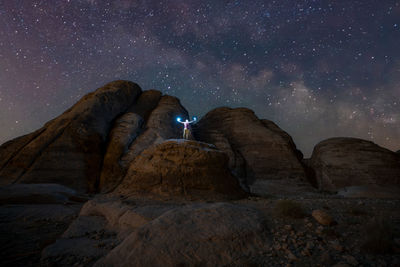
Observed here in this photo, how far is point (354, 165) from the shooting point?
2017cm

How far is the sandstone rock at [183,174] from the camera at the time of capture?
9.15 m

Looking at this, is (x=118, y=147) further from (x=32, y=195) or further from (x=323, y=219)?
(x=323, y=219)

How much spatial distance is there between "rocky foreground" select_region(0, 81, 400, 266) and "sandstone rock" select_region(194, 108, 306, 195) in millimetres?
145

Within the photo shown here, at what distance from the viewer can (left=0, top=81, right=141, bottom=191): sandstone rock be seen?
14242mm

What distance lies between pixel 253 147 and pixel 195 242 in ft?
69.4

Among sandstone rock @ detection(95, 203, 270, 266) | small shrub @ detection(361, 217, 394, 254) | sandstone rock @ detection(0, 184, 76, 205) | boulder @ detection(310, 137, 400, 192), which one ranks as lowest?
sandstone rock @ detection(0, 184, 76, 205)

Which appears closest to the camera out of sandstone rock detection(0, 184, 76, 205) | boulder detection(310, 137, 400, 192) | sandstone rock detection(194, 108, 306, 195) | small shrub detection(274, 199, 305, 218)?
small shrub detection(274, 199, 305, 218)

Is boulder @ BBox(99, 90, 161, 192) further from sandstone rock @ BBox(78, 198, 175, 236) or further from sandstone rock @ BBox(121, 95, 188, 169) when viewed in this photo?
sandstone rock @ BBox(78, 198, 175, 236)

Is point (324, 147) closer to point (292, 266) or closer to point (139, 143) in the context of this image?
point (139, 143)

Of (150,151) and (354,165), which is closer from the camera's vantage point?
(150,151)

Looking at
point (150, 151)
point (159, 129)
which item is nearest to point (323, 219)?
point (150, 151)

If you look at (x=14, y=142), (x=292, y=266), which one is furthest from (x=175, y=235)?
(x=14, y=142)

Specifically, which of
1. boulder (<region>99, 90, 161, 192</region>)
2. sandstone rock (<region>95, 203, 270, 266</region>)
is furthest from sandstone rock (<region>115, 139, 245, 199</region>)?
boulder (<region>99, 90, 161, 192</region>)

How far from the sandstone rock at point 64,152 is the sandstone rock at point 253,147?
1181cm
